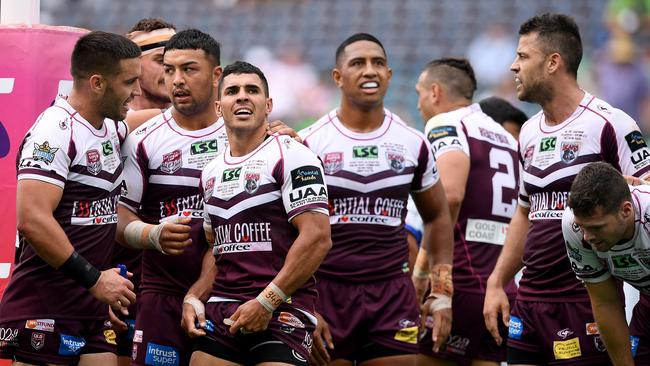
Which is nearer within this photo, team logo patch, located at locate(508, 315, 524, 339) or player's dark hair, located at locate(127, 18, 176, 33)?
team logo patch, located at locate(508, 315, 524, 339)

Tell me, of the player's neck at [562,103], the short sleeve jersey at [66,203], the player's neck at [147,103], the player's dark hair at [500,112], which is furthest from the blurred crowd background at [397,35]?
the short sleeve jersey at [66,203]

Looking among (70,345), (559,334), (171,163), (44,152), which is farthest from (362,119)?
(70,345)

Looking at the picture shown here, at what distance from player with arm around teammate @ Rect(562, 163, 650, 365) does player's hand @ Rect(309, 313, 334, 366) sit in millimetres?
1683

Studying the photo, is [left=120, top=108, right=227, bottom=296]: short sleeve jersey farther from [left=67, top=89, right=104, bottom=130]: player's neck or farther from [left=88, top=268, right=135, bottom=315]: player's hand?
[left=88, top=268, right=135, bottom=315]: player's hand

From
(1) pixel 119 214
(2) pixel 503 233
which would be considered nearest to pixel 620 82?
(2) pixel 503 233

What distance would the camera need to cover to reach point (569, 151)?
21.8 feet

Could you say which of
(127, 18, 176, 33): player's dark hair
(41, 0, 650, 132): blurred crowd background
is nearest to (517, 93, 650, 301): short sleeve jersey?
(127, 18, 176, 33): player's dark hair

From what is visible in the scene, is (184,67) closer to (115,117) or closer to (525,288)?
Result: (115,117)

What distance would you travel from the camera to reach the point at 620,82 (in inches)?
724

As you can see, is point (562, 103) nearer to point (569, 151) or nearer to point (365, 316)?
point (569, 151)

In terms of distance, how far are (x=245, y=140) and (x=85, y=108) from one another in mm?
968

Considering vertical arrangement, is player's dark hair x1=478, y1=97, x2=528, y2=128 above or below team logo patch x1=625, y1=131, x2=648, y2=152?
above

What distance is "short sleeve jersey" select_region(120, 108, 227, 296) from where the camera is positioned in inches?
274

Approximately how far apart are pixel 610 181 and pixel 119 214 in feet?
10.3
